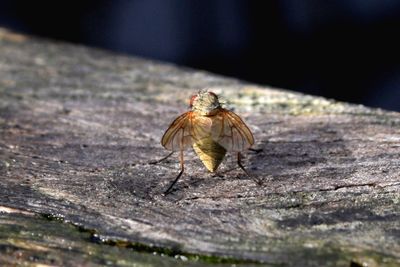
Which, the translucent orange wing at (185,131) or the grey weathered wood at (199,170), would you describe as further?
the translucent orange wing at (185,131)

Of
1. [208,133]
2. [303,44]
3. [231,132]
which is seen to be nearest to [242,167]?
[231,132]

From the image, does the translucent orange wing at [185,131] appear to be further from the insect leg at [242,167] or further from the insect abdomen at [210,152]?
the insect leg at [242,167]

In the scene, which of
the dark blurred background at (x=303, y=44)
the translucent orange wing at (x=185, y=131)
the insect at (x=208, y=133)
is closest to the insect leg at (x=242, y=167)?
the insect at (x=208, y=133)

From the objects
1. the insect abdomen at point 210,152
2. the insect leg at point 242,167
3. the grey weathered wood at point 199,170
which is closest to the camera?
the grey weathered wood at point 199,170

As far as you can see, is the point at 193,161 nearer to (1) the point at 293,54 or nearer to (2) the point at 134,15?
(1) the point at 293,54

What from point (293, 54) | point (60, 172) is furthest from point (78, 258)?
point (293, 54)
